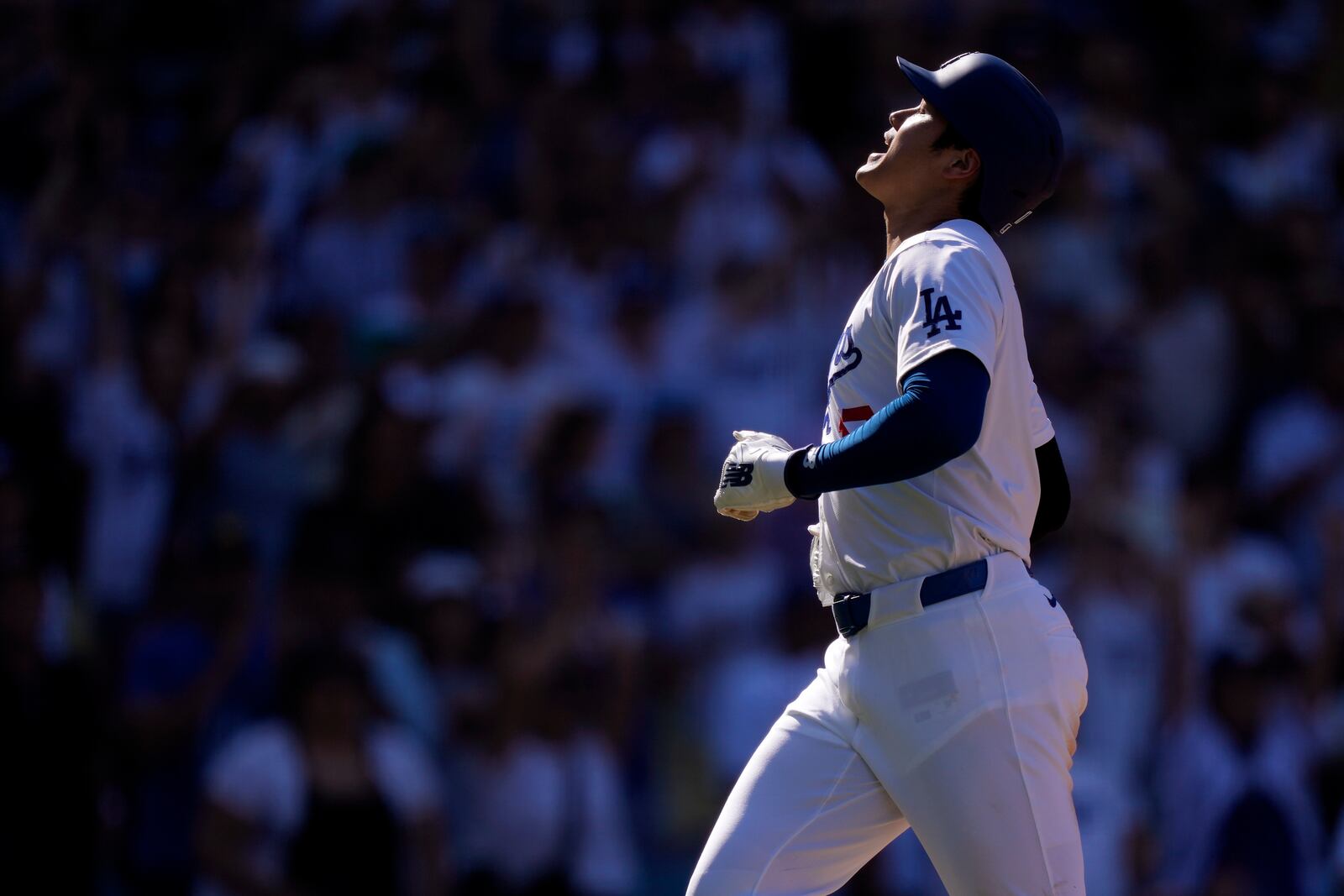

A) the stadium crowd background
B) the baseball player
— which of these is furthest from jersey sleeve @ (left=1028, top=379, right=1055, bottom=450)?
the stadium crowd background

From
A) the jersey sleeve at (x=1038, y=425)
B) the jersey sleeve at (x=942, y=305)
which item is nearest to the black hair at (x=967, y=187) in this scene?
the jersey sleeve at (x=942, y=305)

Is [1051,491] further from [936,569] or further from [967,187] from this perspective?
[967,187]

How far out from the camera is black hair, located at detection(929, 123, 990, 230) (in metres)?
3.39

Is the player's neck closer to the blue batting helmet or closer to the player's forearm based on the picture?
the blue batting helmet

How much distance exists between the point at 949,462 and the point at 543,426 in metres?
4.42

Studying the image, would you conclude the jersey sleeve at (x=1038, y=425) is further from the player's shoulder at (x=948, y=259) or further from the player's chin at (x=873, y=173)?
the player's chin at (x=873, y=173)

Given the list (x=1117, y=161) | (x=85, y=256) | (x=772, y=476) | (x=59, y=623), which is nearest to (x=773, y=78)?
(x=1117, y=161)

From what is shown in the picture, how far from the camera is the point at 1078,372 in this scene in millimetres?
7938

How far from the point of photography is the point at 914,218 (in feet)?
11.5

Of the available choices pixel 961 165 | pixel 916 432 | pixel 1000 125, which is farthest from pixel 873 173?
pixel 916 432

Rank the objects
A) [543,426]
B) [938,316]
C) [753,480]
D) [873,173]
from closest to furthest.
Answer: [938,316]
[753,480]
[873,173]
[543,426]

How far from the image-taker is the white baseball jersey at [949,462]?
3127 mm

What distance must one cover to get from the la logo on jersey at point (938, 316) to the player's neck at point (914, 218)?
365mm

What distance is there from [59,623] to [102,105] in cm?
344
